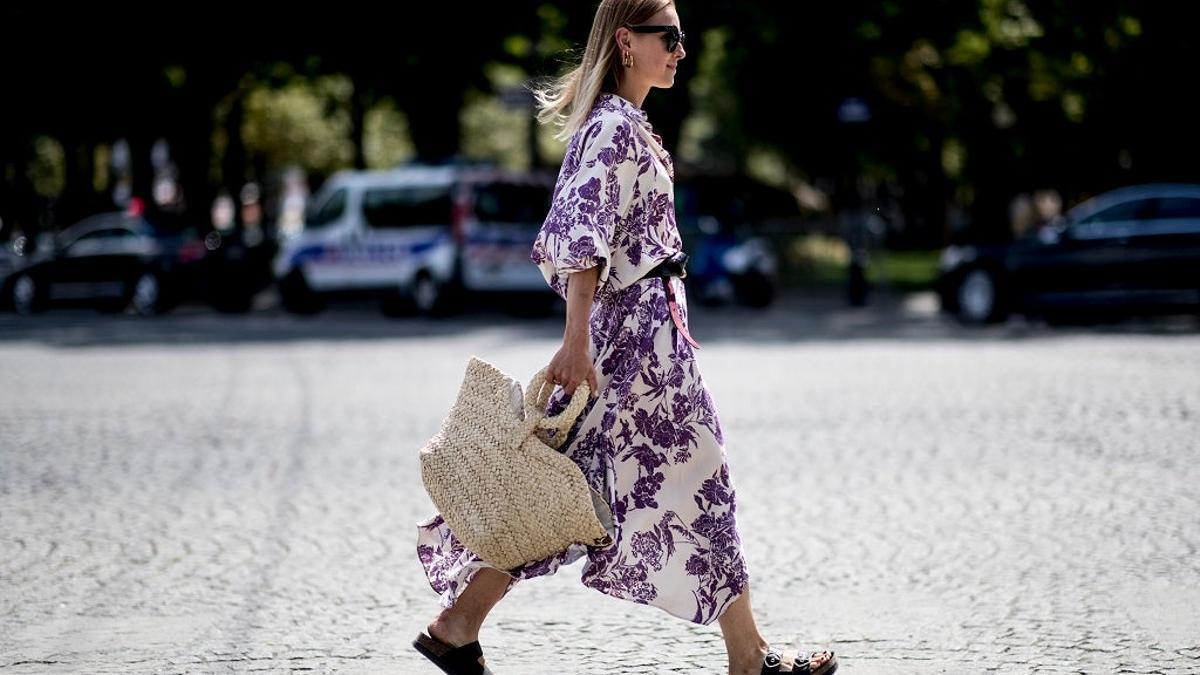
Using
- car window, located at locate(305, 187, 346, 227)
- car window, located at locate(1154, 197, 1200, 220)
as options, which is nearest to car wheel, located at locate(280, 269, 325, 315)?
car window, located at locate(305, 187, 346, 227)

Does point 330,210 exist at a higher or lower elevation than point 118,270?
higher

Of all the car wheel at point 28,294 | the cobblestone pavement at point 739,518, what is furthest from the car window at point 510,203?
the cobblestone pavement at point 739,518

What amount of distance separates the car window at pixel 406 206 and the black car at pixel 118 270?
3.35 m

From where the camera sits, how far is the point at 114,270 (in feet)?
88.0

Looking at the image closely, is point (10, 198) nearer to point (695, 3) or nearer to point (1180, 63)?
point (695, 3)

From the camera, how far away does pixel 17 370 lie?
15.8 metres

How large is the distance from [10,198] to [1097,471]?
129 ft

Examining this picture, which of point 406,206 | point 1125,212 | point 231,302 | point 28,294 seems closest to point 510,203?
point 406,206

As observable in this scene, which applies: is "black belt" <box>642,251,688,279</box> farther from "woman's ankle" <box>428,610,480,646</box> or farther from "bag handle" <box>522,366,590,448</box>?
"woman's ankle" <box>428,610,480,646</box>

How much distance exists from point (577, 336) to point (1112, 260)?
1652 cm

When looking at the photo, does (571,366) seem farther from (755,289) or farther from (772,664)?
(755,289)

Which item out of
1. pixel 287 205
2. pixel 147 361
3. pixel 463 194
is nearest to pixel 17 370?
pixel 147 361

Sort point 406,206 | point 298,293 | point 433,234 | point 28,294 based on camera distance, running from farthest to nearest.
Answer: point 28,294 < point 298,293 < point 406,206 < point 433,234

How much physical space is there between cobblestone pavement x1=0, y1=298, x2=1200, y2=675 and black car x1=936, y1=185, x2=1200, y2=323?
436 cm
